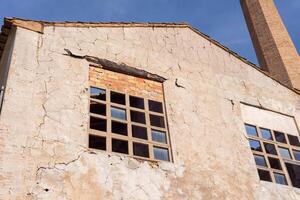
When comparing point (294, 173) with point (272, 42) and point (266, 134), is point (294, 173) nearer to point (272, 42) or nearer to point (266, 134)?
point (266, 134)

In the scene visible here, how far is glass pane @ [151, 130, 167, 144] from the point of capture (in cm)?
668

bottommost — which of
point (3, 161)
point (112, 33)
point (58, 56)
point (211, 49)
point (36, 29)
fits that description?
point (3, 161)

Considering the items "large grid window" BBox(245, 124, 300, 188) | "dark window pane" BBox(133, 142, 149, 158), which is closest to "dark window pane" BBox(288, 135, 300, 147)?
"large grid window" BBox(245, 124, 300, 188)

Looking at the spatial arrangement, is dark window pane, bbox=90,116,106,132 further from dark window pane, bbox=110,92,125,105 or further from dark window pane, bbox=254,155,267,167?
dark window pane, bbox=254,155,267,167

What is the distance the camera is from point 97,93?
665 centimetres

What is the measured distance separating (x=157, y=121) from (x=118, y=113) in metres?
0.79

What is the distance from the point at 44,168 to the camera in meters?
5.21

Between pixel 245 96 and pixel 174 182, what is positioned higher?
pixel 245 96

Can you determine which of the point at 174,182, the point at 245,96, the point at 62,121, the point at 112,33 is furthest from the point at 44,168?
the point at 245,96

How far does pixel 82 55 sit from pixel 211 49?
11.2ft

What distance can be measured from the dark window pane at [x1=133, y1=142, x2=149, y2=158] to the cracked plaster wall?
343mm

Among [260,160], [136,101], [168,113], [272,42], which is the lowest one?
[260,160]

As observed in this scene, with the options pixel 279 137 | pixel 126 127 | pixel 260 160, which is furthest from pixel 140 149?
pixel 279 137

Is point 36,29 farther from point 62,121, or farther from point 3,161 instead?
point 3,161
